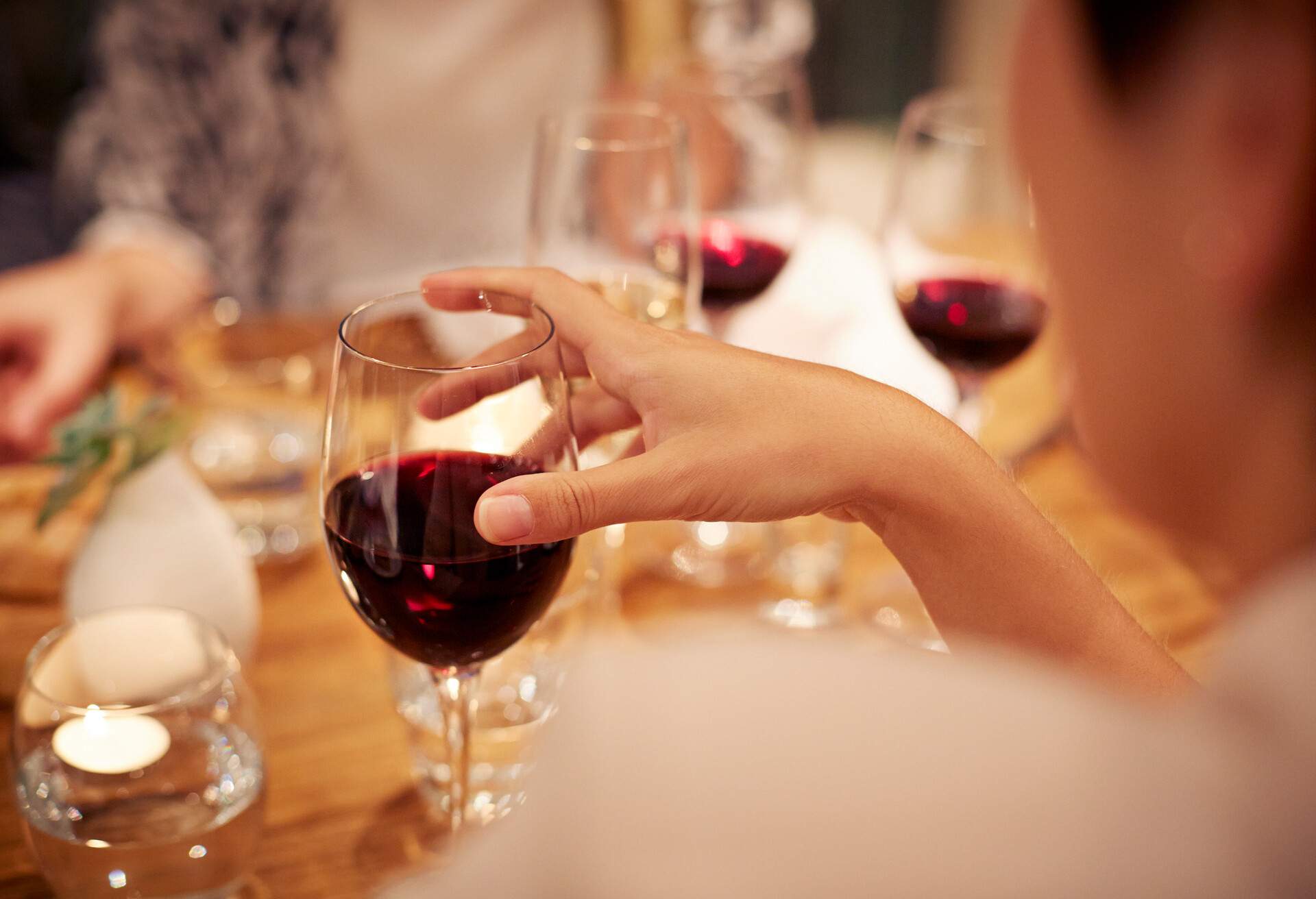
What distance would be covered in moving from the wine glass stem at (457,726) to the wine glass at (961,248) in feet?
1.63

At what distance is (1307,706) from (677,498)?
1.00 feet

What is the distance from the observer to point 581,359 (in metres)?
0.62

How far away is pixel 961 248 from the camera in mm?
927

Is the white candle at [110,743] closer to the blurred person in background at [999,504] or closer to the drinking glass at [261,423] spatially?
the blurred person in background at [999,504]

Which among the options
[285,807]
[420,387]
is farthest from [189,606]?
[420,387]

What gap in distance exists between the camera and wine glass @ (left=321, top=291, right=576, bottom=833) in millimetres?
547

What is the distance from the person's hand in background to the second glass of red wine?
1.93ft

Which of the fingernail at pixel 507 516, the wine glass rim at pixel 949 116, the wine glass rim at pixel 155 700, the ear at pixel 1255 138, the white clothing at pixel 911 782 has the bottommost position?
the wine glass rim at pixel 155 700

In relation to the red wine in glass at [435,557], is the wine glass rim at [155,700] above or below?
below

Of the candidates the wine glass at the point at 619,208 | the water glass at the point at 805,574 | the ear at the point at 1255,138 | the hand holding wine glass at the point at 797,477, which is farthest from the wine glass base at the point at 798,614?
the ear at the point at 1255,138

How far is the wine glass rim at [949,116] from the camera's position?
3.08 feet

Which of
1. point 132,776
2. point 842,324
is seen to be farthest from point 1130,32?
point 842,324

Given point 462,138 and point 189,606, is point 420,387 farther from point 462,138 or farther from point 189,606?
point 462,138

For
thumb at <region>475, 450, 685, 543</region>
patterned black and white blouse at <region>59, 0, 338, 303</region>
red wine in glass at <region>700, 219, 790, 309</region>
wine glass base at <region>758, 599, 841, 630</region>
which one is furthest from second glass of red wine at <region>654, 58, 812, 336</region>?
patterned black and white blouse at <region>59, 0, 338, 303</region>
